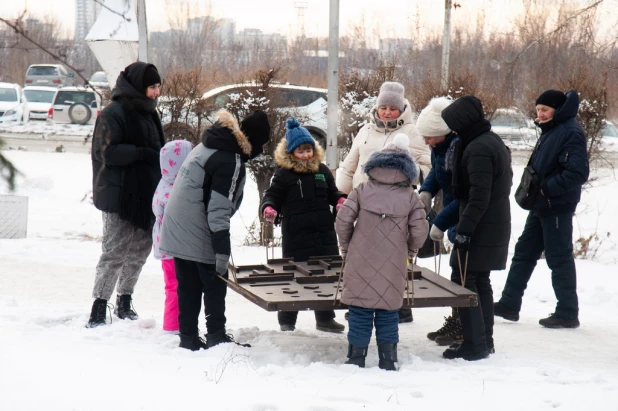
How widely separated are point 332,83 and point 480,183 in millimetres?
5681

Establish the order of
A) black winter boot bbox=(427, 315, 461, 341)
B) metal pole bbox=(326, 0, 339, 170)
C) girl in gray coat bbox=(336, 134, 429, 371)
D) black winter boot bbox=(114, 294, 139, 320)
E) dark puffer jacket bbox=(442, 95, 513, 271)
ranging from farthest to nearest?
1. metal pole bbox=(326, 0, 339, 170)
2. black winter boot bbox=(114, 294, 139, 320)
3. black winter boot bbox=(427, 315, 461, 341)
4. dark puffer jacket bbox=(442, 95, 513, 271)
5. girl in gray coat bbox=(336, 134, 429, 371)

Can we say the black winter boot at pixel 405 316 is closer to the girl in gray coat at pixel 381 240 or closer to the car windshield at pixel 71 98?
the girl in gray coat at pixel 381 240

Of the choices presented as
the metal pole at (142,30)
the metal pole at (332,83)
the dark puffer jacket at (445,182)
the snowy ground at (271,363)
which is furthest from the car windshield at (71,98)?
the dark puffer jacket at (445,182)

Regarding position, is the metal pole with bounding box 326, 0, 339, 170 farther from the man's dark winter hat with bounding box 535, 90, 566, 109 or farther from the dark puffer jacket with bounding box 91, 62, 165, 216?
the dark puffer jacket with bounding box 91, 62, 165, 216

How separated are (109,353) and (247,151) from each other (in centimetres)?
154

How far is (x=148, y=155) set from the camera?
236 inches

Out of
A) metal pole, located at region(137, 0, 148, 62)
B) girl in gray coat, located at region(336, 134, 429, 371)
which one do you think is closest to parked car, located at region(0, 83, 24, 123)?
metal pole, located at region(137, 0, 148, 62)

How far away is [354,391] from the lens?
449 centimetres

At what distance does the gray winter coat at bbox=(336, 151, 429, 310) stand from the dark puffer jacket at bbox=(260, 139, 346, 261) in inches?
46.1

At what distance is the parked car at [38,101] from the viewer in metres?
28.0

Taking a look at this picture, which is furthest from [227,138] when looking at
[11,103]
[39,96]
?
[39,96]

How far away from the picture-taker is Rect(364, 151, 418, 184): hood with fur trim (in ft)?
16.3

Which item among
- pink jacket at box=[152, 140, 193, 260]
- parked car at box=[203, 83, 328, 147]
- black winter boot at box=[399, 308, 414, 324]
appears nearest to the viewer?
pink jacket at box=[152, 140, 193, 260]

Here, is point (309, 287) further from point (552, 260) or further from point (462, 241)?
point (552, 260)
